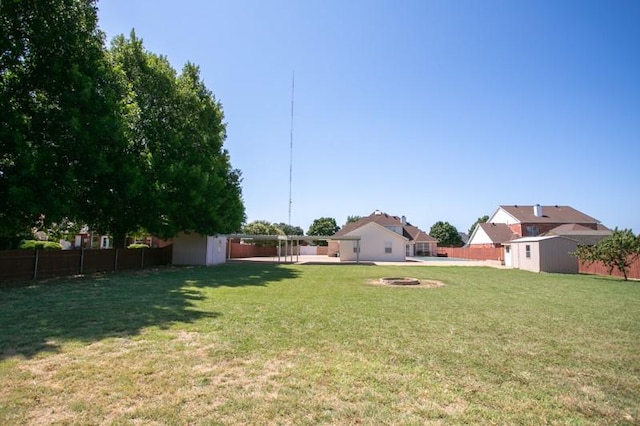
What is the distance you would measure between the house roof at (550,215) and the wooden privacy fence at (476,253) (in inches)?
345

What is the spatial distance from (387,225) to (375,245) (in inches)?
291

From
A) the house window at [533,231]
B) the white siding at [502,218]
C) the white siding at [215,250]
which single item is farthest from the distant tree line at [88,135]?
the white siding at [502,218]

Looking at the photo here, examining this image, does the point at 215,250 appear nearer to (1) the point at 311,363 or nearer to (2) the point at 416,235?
(1) the point at 311,363

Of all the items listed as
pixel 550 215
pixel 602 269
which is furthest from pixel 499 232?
pixel 602 269

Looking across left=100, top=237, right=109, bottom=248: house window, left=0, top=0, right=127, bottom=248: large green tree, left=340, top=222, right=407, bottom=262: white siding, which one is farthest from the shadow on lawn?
left=100, top=237, right=109, bottom=248: house window

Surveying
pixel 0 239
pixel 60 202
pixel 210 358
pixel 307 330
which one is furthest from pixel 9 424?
pixel 0 239

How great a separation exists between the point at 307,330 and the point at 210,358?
218cm

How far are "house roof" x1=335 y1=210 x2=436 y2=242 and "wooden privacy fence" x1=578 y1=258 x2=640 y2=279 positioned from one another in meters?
20.8

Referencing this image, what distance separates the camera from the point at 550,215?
50.1 meters

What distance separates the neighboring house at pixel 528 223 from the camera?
47.8 metres

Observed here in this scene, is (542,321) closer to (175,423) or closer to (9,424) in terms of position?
(175,423)

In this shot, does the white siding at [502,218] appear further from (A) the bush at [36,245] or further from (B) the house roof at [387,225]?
(A) the bush at [36,245]

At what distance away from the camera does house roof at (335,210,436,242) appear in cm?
4469

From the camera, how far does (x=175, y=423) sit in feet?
10.8
